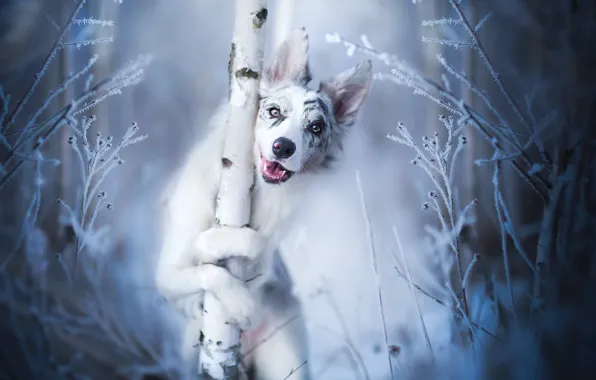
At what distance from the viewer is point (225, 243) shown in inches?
45.5

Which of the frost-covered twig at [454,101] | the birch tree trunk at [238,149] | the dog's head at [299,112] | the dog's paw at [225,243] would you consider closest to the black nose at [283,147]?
the dog's head at [299,112]

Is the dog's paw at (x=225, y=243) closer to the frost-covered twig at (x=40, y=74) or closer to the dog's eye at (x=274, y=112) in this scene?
the dog's eye at (x=274, y=112)

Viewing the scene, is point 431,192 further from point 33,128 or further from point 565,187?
point 33,128

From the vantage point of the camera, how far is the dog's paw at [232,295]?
44.9 inches

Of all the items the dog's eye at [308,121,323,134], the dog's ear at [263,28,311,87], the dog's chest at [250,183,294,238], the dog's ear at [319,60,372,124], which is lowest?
the dog's chest at [250,183,294,238]

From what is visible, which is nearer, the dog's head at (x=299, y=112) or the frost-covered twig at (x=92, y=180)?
the dog's head at (x=299, y=112)

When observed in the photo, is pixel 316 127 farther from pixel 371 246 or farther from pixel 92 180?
pixel 92 180

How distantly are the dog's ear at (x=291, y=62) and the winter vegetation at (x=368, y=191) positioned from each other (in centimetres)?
5

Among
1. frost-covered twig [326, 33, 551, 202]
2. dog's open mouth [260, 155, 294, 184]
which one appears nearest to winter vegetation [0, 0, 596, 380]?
frost-covered twig [326, 33, 551, 202]

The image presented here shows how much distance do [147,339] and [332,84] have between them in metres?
0.82

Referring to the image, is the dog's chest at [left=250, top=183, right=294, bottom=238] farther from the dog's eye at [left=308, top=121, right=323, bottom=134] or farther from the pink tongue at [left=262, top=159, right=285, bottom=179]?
the dog's eye at [left=308, top=121, right=323, bottom=134]

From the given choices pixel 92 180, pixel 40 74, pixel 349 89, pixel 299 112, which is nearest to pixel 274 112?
pixel 299 112

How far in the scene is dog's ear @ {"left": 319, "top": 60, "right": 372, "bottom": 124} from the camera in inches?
47.3

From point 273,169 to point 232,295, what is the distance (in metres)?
0.32
